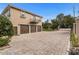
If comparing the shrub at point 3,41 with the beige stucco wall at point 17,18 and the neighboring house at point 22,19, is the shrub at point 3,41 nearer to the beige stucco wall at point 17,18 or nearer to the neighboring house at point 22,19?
the neighboring house at point 22,19

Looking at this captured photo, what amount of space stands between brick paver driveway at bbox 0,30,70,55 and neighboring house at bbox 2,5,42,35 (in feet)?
1.06

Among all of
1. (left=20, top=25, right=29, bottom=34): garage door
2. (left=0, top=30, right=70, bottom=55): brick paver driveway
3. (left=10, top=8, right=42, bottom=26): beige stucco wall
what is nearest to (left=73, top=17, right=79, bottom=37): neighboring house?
(left=0, top=30, right=70, bottom=55): brick paver driveway

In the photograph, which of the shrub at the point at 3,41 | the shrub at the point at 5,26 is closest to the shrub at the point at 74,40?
the shrub at the point at 5,26

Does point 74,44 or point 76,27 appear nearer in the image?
point 74,44

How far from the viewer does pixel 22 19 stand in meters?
10.4

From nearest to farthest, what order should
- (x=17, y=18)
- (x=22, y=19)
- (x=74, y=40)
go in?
(x=74, y=40), (x=17, y=18), (x=22, y=19)

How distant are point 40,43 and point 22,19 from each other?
146 cm

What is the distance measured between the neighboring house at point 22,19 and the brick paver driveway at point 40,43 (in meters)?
→ 0.32

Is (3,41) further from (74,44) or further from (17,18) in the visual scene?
(74,44)

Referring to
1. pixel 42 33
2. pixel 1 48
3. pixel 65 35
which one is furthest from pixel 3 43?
pixel 65 35

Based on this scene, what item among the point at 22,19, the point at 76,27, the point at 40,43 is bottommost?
the point at 40,43

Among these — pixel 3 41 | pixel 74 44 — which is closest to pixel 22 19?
pixel 3 41
